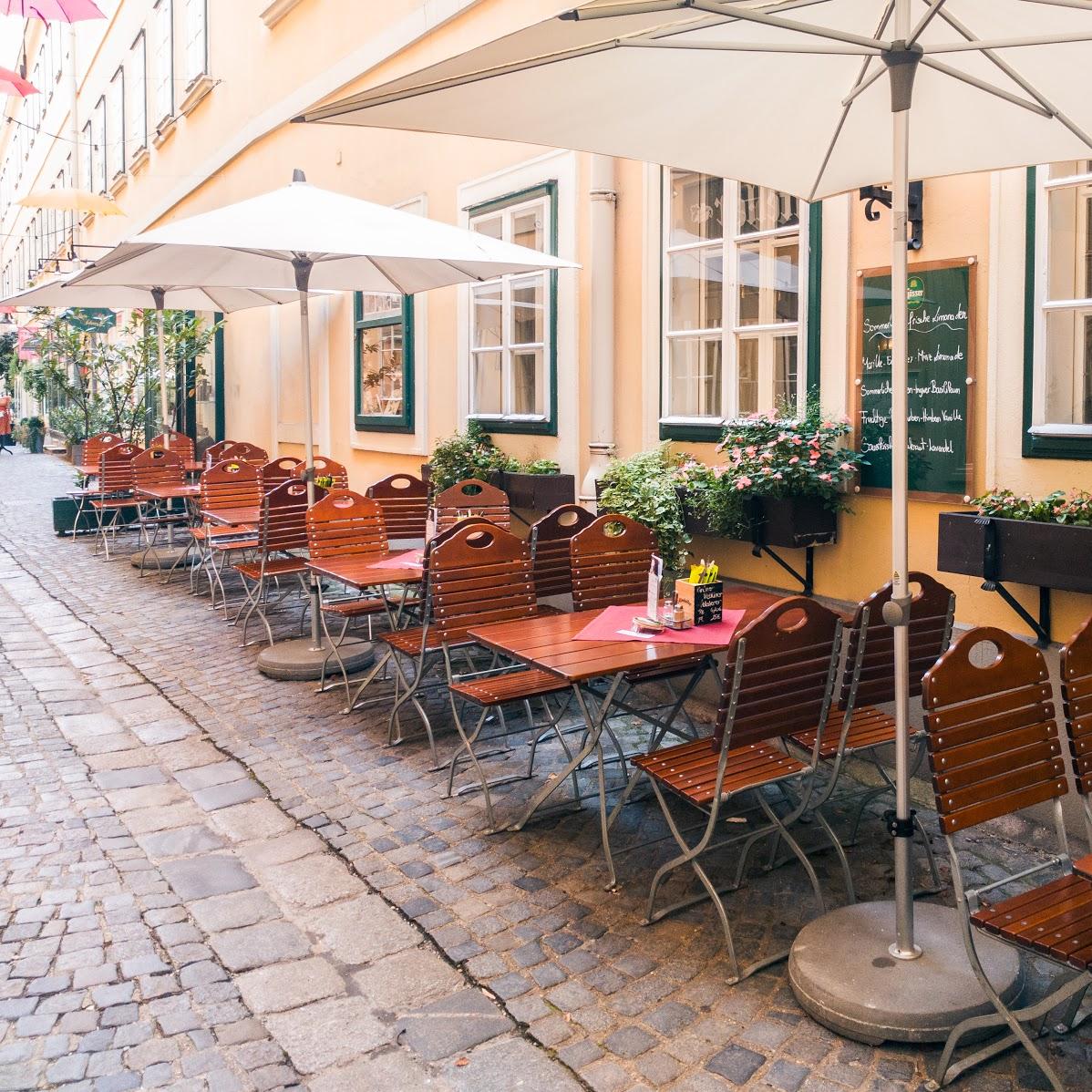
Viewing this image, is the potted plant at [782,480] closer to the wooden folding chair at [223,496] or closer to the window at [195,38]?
the wooden folding chair at [223,496]

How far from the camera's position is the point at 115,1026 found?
3205mm

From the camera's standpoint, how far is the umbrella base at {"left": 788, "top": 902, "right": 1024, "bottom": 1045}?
3.04 meters

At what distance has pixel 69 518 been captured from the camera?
13664mm

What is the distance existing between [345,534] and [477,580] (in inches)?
70.6

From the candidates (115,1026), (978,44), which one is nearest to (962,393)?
(978,44)

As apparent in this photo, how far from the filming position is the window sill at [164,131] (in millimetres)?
16484

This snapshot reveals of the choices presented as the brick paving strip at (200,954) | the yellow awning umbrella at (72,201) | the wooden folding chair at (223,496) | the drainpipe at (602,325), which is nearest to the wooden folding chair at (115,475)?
the wooden folding chair at (223,496)

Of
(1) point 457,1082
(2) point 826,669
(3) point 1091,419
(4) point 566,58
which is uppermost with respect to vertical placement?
(4) point 566,58

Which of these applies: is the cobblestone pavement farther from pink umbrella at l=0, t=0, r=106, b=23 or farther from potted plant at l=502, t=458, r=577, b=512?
pink umbrella at l=0, t=0, r=106, b=23

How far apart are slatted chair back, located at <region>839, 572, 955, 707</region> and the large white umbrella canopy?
7915mm

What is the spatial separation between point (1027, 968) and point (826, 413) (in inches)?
112

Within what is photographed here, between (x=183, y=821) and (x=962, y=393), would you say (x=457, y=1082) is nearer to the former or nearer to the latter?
(x=183, y=821)

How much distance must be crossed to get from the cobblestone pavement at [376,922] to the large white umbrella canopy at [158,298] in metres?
5.72

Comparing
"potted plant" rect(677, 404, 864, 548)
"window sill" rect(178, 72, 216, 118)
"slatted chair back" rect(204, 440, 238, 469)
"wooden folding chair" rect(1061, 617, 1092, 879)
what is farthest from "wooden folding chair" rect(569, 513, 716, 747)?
"window sill" rect(178, 72, 216, 118)
